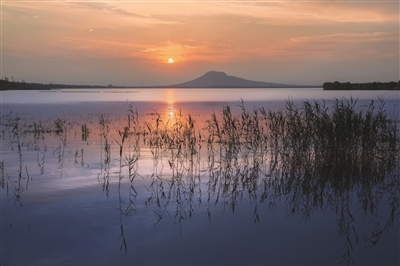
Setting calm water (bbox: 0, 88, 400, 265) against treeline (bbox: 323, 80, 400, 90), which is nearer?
calm water (bbox: 0, 88, 400, 265)

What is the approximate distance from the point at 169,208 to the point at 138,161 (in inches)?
182

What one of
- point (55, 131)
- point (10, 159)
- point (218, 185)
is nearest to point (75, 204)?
point (218, 185)

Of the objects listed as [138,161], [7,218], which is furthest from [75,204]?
[138,161]

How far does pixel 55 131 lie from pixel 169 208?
13.5 meters

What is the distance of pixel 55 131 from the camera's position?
19.3 metres

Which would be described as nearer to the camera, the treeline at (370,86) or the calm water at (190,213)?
the calm water at (190,213)

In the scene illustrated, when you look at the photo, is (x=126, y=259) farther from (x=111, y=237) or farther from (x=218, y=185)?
(x=218, y=185)

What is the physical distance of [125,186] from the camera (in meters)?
9.30

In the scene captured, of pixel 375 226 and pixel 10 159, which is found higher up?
pixel 10 159

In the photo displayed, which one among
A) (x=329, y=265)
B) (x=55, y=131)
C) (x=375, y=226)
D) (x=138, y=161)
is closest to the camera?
(x=329, y=265)

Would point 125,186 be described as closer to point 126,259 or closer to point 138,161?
point 138,161

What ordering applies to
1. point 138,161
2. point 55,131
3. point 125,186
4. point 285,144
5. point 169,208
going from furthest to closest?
point 55,131 < point 285,144 < point 138,161 < point 125,186 < point 169,208

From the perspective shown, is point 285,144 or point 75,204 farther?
point 285,144

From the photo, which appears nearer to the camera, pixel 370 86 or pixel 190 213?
pixel 190 213
